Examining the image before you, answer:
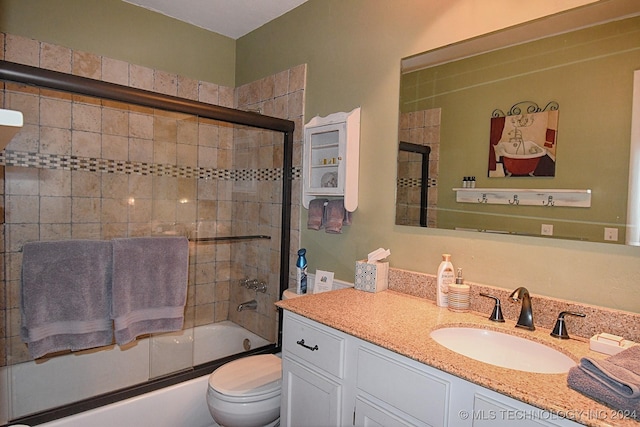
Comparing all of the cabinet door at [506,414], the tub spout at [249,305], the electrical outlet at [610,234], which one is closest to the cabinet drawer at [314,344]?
the cabinet door at [506,414]

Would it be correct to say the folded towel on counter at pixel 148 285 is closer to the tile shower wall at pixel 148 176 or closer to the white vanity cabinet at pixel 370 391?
the tile shower wall at pixel 148 176

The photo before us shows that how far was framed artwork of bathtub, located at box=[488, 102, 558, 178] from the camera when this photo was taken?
4.49ft

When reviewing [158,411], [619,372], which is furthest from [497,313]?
[158,411]

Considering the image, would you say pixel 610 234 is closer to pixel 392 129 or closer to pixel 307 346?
pixel 392 129

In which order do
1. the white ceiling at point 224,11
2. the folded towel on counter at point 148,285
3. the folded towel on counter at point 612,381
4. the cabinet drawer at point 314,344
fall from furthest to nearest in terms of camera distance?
the white ceiling at point 224,11, the folded towel on counter at point 148,285, the cabinet drawer at point 314,344, the folded towel on counter at point 612,381

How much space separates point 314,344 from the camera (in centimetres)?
143

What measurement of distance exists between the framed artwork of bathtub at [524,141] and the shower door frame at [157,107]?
134 cm

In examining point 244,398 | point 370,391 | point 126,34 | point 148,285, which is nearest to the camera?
point 370,391

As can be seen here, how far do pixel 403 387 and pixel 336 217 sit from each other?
3.53 feet

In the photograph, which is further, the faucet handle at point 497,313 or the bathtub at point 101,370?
the bathtub at point 101,370

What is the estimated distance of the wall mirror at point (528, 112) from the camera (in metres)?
1.24

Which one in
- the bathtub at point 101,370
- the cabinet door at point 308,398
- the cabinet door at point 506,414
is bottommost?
the bathtub at point 101,370

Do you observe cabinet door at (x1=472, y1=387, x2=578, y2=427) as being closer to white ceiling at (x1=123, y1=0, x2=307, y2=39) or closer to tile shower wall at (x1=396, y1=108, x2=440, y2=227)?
tile shower wall at (x1=396, y1=108, x2=440, y2=227)

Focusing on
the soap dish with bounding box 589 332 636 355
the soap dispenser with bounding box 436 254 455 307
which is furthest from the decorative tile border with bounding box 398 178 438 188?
the soap dish with bounding box 589 332 636 355
